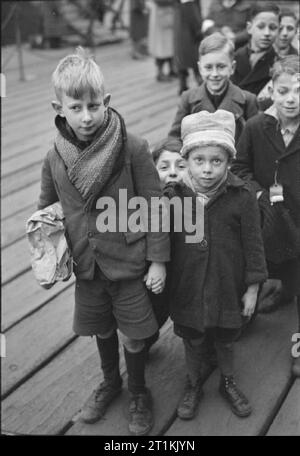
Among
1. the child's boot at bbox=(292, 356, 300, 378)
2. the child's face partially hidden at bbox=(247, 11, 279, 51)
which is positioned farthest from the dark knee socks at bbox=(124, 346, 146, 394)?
the child's face partially hidden at bbox=(247, 11, 279, 51)

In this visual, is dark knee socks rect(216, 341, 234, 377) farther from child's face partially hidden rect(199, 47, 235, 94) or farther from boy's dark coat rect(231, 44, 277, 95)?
boy's dark coat rect(231, 44, 277, 95)

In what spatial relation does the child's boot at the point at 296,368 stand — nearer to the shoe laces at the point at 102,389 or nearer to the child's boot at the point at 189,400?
the child's boot at the point at 189,400

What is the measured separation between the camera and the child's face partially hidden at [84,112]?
1908 mm

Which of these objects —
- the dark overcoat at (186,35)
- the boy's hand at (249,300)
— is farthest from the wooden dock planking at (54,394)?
the dark overcoat at (186,35)

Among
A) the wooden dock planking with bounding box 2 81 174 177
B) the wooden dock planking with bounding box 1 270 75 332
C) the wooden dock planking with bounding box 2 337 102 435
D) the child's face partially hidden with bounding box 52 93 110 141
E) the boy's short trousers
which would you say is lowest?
the wooden dock planking with bounding box 2 81 174 177

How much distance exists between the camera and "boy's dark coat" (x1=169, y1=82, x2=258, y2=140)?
2.61 m

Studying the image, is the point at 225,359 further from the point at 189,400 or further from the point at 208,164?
the point at 208,164

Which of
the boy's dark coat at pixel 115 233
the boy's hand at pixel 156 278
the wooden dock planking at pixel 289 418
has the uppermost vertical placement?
the boy's dark coat at pixel 115 233

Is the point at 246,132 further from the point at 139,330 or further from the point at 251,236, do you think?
the point at 139,330

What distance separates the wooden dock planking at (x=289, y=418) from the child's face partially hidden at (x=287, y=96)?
3.46ft

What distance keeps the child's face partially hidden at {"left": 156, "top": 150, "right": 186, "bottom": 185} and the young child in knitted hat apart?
1.6 inches

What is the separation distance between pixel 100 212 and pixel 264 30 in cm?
150

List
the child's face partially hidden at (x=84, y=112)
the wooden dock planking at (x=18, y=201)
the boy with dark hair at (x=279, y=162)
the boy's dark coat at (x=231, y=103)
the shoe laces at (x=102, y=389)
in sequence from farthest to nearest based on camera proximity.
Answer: the wooden dock planking at (x=18, y=201)
the boy's dark coat at (x=231, y=103)
the shoe laces at (x=102, y=389)
the boy with dark hair at (x=279, y=162)
the child's face partially hidden at (x=84, y=112)

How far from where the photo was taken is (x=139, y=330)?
7.14 ft
